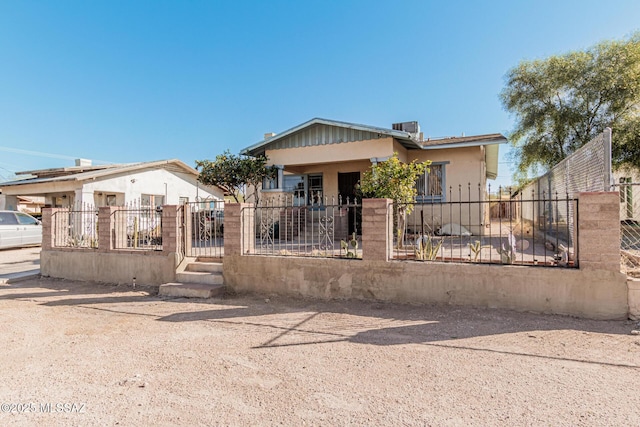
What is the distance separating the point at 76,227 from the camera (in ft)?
31.3

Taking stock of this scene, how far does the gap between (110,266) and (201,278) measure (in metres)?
2.68

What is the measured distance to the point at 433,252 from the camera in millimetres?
6062

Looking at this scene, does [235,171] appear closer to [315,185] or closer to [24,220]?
[315,185]

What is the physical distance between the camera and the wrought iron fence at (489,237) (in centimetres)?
565

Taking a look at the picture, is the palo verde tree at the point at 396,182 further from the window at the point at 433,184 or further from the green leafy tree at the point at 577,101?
the green leafy tree at the point at 577,101

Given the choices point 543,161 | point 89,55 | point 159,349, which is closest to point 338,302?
point 159,349

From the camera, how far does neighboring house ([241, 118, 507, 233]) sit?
11.9 m

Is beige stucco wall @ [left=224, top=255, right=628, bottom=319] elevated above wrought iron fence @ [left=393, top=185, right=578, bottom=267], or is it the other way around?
wrought iron fence @ [left=393, top=185, right=578, bottom=267]

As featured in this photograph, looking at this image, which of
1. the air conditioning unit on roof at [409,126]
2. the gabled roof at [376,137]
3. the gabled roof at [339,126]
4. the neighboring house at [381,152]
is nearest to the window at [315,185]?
the neighboring house at [381,152]

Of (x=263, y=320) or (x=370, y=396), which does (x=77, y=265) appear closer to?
(x=263, y=320)

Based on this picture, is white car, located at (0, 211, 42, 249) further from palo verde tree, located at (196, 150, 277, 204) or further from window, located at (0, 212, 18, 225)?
palo verde tree, located at (196, 150, 277, 204)

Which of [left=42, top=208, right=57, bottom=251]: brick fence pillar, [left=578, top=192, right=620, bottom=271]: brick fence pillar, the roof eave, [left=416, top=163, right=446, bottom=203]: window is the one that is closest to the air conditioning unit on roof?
the roof eave

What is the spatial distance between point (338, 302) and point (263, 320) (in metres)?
1.42

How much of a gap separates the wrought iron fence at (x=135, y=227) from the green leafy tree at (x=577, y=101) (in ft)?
Result: 47.4
